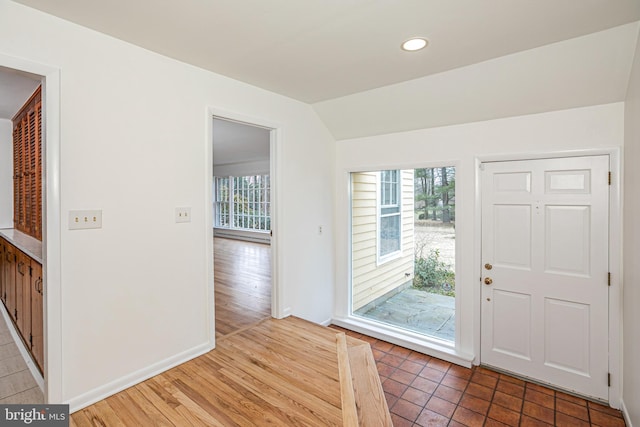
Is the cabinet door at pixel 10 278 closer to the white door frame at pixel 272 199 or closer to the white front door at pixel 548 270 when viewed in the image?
the white door frame at pixel 272 199

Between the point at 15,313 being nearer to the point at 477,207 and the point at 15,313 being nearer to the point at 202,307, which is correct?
the point at 202,307

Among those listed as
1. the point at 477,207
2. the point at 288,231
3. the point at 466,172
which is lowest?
the point at 288,231

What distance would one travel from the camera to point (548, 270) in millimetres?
2703

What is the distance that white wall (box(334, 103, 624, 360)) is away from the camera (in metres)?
2.46

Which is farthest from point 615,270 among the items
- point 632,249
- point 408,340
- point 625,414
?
point 408,340

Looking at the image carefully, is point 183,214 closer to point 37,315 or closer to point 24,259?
point 37,315

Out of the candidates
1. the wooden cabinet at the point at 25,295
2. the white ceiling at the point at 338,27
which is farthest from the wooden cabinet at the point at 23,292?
the white ceiling at the point at 338,27

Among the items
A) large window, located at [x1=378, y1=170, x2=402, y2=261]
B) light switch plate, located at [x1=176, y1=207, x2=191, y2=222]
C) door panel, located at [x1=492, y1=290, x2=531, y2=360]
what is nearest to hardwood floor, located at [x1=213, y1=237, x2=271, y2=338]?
light switch plate, located at [x1=176, y1=207, x2=191, y2=222]

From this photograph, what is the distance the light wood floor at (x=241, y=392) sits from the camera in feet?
6.10

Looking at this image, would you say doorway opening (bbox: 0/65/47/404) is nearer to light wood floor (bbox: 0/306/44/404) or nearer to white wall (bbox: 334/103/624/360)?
light wood floor (bbox: 0/306/44/404)

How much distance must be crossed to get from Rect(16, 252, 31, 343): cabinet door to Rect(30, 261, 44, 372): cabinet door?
0.16 m

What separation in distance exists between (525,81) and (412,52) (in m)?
0.94

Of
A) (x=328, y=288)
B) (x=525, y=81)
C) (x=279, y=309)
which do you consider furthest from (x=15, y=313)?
(x=525, y=81)

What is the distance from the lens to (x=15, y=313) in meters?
3.16
